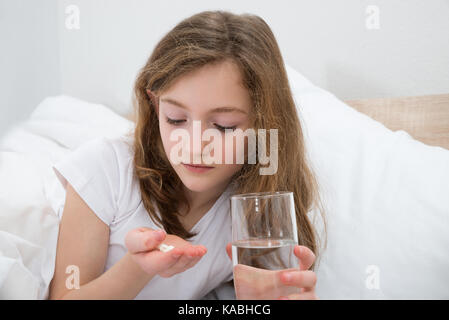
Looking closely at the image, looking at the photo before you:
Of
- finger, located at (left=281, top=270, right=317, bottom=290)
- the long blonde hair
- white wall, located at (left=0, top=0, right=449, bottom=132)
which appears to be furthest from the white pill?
white wall, located at (left=0, top=0, right=449, bottom=132)

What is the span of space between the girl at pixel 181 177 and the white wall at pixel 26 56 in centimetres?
22

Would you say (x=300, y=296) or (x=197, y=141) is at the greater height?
(x=197, y=141)

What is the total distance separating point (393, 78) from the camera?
810 mm

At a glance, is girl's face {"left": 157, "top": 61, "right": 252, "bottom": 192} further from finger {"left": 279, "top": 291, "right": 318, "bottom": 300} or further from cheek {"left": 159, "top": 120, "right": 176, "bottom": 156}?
finger {"left": 279, "top": 291, "right": 318, "bottom": 300}

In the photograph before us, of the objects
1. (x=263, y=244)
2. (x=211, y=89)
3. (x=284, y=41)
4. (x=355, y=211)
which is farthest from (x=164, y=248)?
(x=284, y=41)

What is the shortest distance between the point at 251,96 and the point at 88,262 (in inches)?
14.5

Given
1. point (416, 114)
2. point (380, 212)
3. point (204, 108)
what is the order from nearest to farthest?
point (204, 108)
point (380, 212)
point (416, 114)

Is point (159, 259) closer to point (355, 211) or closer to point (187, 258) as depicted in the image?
point (187, 258)

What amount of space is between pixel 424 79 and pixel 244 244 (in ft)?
1.69

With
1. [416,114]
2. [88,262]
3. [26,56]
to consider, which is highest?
[26,56]

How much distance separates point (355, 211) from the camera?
74cm
